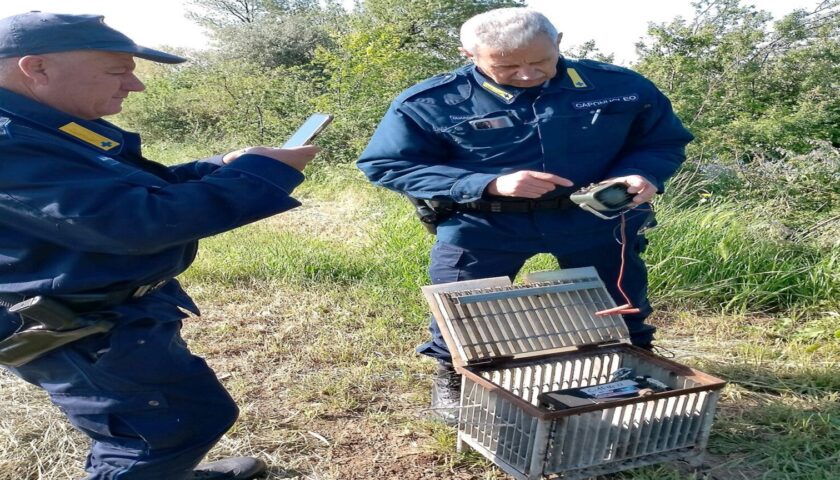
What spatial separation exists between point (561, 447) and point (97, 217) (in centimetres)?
154

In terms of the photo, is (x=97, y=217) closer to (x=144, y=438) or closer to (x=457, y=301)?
(x=144, y=438)

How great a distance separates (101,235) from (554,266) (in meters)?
3.40

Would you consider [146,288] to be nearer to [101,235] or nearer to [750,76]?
[101,235]

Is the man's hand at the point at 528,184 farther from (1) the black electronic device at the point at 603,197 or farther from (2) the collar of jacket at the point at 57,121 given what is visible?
(2) the collar of jacket at the point at 57,121

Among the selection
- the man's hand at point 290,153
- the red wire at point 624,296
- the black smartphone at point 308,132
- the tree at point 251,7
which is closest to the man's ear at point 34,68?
the man's hand at point 290,153

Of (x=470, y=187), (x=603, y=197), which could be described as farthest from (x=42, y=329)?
(x=603, y=197)

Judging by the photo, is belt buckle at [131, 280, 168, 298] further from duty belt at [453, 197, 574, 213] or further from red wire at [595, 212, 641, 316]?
red wire at [595, 212, 641, 316]

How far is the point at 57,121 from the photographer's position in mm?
1862

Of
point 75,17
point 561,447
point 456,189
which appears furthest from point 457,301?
point 75,17

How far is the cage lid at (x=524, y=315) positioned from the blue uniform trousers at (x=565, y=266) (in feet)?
0.51

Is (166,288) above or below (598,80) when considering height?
below

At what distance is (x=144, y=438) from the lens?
6.70 ft

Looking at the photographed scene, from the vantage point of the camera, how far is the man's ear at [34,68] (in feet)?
5.98

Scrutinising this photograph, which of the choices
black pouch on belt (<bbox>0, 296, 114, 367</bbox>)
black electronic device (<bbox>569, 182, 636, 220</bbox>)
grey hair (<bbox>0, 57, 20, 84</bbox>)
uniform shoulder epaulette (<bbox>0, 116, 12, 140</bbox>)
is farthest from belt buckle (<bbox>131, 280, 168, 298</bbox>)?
black electronic device (<bbox>569, 182, 636, 220</bbox>)
